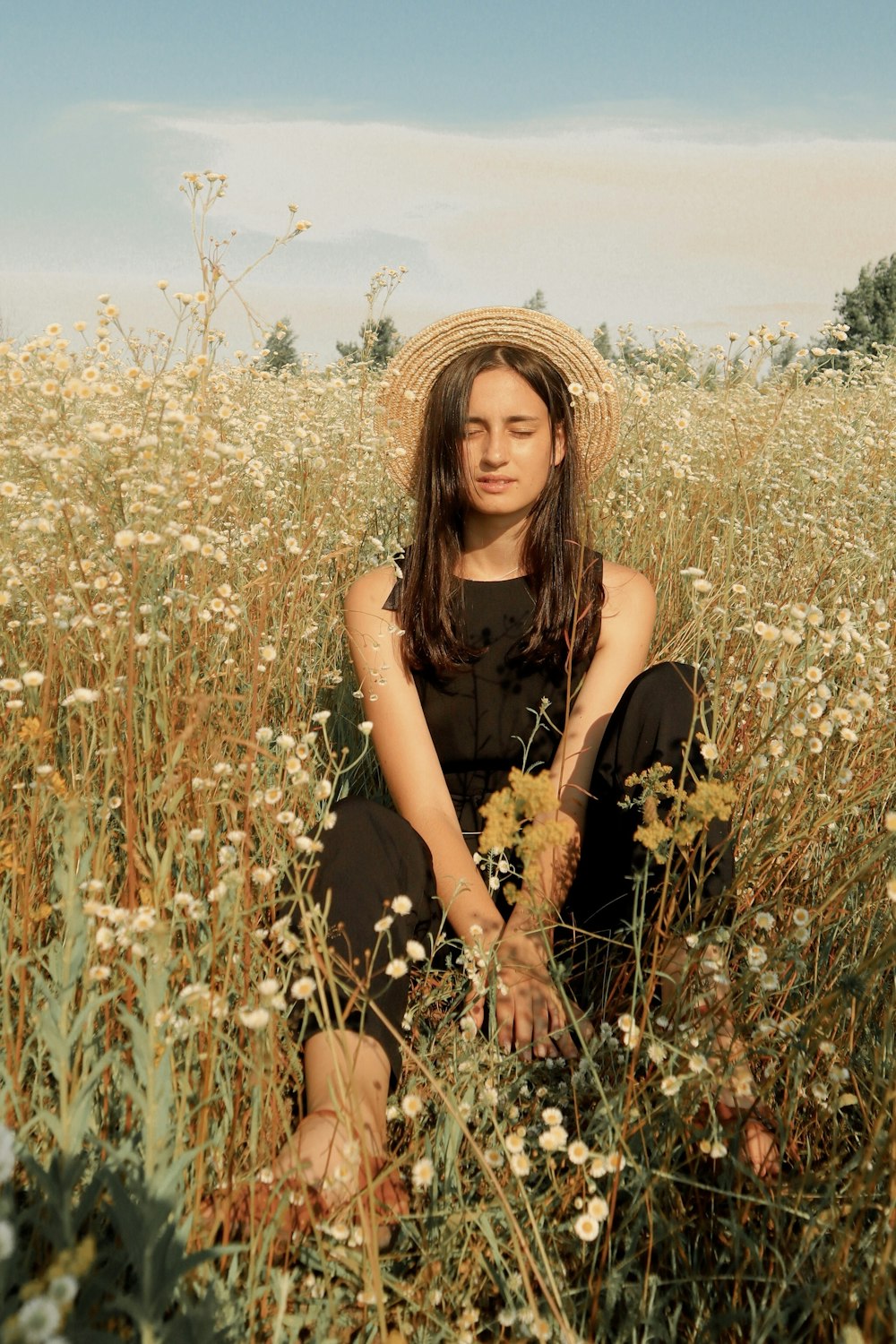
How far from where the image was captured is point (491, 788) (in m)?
2.59

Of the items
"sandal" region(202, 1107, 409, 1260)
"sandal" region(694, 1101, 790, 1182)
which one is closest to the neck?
"sandal" region(694, 1101, 790, 1182)

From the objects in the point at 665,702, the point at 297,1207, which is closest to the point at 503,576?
the point at 665,702

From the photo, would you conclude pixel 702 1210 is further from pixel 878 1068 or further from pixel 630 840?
pixel 630 840

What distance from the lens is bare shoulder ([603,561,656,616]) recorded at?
2.61 metres

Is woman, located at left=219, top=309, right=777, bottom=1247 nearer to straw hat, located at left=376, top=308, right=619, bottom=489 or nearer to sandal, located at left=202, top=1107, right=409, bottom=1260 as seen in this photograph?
straw hat, located at left=376, top=308, right=619, bottom=489

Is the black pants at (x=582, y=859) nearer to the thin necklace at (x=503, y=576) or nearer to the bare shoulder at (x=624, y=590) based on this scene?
the bare shoulder at (x=624, y=590)

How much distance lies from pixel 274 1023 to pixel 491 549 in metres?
1.57

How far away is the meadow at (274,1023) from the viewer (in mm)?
1116

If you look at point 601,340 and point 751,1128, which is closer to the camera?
point 751,1128

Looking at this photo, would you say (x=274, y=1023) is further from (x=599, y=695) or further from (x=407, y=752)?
(x=599, y=695)

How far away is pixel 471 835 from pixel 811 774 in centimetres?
82

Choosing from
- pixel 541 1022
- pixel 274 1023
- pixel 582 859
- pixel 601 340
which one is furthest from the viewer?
pixel 601 340

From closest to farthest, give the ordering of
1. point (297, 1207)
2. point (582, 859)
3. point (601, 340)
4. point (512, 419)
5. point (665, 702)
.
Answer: point (297, 1207) < point (665, 702) < point (582, 859) < point (512, 419) < point (601, 340)

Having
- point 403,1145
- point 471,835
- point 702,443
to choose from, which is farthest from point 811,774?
point 702,443
